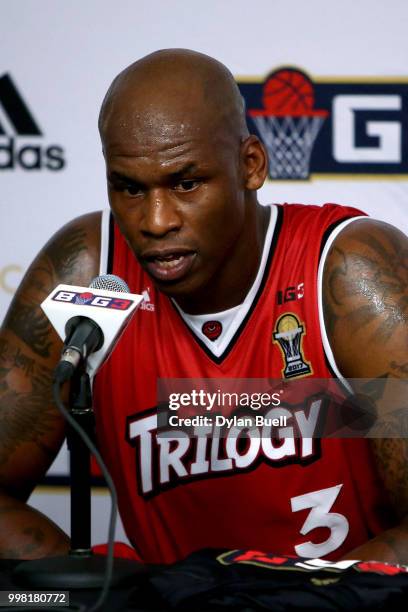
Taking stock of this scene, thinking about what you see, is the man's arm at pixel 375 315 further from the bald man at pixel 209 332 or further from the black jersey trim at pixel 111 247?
the black jersey trim at pixel 111 247

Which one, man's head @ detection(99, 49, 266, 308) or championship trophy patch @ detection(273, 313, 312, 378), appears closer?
man's head @ detection(99, 49, 266, 308)

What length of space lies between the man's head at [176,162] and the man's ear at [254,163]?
0.11 feet

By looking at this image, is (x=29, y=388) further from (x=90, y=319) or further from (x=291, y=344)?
(x=90, y=319)

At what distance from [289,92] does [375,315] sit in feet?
2.30

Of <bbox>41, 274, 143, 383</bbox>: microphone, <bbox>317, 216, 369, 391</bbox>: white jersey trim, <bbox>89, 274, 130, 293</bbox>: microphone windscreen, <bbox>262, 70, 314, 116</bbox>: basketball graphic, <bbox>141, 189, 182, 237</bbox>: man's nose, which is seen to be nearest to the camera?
<bbox>41, 274, 143, 383</bbox>: microphone

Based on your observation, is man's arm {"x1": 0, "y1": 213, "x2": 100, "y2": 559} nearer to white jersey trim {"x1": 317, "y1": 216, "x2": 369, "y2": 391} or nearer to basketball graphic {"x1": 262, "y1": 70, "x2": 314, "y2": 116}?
white jersey trim {"x1": 317, "y1": 216, "x2": 369, "y2": 391}

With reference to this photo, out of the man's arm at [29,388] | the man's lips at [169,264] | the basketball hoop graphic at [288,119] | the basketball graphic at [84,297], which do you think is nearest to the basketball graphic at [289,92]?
the basketball hoop graphic at [288,119]

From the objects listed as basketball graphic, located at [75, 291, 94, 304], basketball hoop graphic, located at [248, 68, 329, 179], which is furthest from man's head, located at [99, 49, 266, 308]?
basketball hoop graphic, located at [248, 68, 329, 179]

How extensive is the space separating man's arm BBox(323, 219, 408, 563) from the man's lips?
235 millimetres

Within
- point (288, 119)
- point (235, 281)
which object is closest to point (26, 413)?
point (235, 281)

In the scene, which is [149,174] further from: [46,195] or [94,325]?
[46,195]

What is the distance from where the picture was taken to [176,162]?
149 centimetres

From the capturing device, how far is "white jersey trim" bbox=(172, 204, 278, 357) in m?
1.74

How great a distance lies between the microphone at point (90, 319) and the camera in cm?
108
